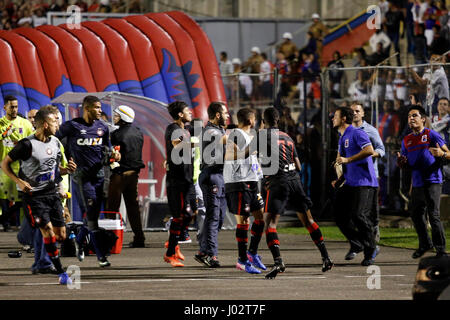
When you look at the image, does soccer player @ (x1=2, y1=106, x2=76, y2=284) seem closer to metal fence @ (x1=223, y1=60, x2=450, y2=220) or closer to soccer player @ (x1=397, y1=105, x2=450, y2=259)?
soccer player @ (x1=397, y1=105, x2=450, y2=259)

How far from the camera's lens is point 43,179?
11578 millimetres

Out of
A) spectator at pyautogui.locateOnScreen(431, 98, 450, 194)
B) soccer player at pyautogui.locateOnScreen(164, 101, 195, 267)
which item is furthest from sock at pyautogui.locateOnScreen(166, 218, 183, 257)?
spectator at pyautogui.locateOnScreen(431, 98, 450, 194)

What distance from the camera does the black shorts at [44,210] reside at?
452 inches

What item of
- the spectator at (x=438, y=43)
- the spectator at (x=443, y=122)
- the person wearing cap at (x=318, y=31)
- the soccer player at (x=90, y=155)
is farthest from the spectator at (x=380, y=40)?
the soccer player at (x=90, y=155)

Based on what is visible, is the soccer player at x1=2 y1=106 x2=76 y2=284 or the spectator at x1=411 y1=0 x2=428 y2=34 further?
the spectator at x1=411 y1=0 x2=428 y2=34

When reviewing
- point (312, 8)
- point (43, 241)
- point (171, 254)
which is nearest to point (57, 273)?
point (43, 241)

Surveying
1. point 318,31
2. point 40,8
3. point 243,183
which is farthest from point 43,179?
point 40,8

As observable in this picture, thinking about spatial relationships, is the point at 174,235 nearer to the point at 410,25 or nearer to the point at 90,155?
the point at 90,155

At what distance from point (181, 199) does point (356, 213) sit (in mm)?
2256

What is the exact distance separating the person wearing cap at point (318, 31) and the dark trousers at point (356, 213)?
1414cm

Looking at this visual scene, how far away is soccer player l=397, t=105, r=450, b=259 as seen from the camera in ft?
46.1

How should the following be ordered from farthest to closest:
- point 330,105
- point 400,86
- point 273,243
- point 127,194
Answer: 1. point 330,105
2. point 400,86
3. point 127,194
4. point 273,243

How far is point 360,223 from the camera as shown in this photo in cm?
1362

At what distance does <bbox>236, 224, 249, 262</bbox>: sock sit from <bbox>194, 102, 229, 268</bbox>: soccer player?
614mm
